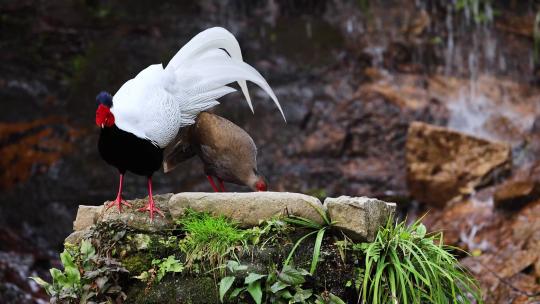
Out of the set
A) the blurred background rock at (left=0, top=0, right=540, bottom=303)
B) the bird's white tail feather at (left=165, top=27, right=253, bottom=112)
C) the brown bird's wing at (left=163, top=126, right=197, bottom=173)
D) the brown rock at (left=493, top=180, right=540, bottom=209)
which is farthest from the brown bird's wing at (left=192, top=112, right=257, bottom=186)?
the brown rock at (left=493, top=180, right=540, bottom=209)

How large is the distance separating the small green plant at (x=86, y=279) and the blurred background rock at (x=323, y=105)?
10.2 ft

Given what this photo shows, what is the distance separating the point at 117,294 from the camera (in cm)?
338

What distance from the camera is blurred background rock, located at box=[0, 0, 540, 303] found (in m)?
7.62

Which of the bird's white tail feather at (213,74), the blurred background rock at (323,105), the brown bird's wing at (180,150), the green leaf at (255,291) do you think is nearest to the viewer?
the green leaf at (255,291)

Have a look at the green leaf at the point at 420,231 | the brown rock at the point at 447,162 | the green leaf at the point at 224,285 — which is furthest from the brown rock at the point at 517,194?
the green leaf at the point at 224,285

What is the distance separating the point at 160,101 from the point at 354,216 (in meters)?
1.20

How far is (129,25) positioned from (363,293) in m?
7.45

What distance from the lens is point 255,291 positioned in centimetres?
324

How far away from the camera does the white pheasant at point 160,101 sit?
350cm

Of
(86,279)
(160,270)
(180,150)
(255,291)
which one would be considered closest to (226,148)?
(180,150)

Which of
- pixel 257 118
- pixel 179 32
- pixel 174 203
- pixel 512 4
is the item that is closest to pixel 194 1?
pixel 179 32

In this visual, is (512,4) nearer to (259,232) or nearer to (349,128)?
(349,128)

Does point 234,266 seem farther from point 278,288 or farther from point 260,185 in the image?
point 260,185

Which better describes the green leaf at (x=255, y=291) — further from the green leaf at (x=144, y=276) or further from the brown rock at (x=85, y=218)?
the brown rock at (x=85, y=218)
